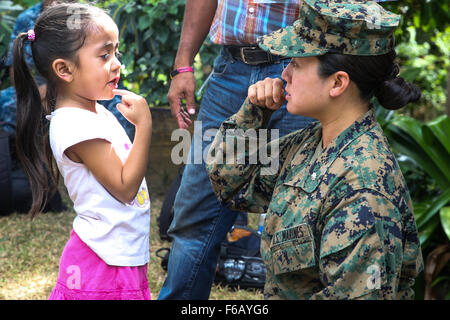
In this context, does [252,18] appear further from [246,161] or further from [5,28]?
[5,28]

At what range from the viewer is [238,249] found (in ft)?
12.1

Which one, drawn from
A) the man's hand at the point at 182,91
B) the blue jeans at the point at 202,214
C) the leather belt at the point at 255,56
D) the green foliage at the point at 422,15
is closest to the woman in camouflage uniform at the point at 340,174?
the leather belt at the point at 255,56

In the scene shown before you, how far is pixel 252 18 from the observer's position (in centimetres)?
214

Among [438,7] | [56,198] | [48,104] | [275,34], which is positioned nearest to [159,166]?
[56,198]

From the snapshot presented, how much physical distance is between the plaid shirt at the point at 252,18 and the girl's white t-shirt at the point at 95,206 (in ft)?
2.11

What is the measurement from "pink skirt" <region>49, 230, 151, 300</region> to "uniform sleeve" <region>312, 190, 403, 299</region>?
677mm

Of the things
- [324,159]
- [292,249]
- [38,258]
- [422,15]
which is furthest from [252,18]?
[422,15]

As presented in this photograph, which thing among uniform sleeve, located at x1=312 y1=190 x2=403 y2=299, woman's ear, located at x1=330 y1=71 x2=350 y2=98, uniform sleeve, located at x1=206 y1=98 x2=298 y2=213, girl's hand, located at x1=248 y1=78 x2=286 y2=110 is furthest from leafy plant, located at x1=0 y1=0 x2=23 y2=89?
uniform sleeve, located at x1=312 y1=190 x2=403 y2=299

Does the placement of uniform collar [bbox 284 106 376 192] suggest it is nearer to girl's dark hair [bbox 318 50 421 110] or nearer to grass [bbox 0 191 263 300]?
girl's dark hair [bbox 318 50 421 110]

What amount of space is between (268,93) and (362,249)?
616 millimetres

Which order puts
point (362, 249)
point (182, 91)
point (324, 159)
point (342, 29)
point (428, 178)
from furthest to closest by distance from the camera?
1. point (428, 178)
2. point (182, 91)
3. point (324, 159)
4. point (342, 29)
5. point (362, 249)

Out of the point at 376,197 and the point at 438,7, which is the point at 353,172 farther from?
the point at 438,7

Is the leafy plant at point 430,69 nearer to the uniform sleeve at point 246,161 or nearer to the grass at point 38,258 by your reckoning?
the grass at point 38,258
